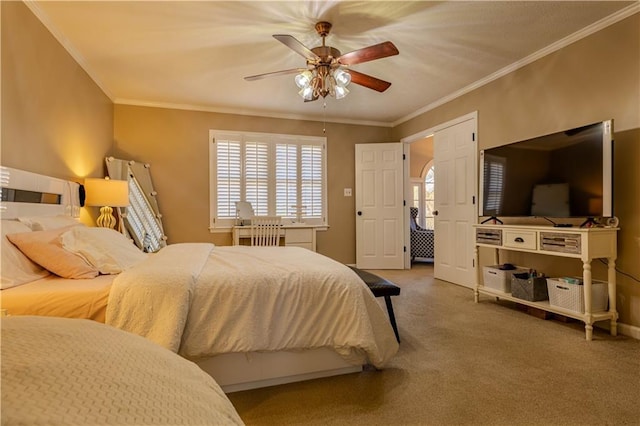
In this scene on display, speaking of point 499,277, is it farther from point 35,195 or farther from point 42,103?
point 42,103

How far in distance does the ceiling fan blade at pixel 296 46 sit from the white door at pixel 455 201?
2.47m

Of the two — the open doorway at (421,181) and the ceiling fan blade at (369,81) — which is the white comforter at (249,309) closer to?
the ceiling fan blade at (369,81)

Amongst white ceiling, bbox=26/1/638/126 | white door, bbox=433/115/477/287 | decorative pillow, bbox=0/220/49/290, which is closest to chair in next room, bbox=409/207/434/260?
white door, bbox=433/115/477/287

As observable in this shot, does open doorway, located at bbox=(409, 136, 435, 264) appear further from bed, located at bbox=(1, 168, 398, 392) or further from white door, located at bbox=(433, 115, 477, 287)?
bed, located at bbox=(1, 168, 398, 392)

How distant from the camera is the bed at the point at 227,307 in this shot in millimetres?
1619

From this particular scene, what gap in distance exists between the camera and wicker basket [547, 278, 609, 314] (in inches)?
106

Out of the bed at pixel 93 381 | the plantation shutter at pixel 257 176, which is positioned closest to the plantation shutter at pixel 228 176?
the plantation shutter at pixel 257 176

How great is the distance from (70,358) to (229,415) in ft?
0.93

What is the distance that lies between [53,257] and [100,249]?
23 cm

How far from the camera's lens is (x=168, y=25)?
2.84m

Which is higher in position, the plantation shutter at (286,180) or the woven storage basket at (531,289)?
the plantation shutter at (286,180)

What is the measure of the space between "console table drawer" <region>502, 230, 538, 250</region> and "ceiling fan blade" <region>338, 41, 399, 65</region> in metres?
2.03

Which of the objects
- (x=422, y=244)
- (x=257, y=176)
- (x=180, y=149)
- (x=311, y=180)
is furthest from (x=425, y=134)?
(x=180, y=149)

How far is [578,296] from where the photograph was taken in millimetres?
2689
